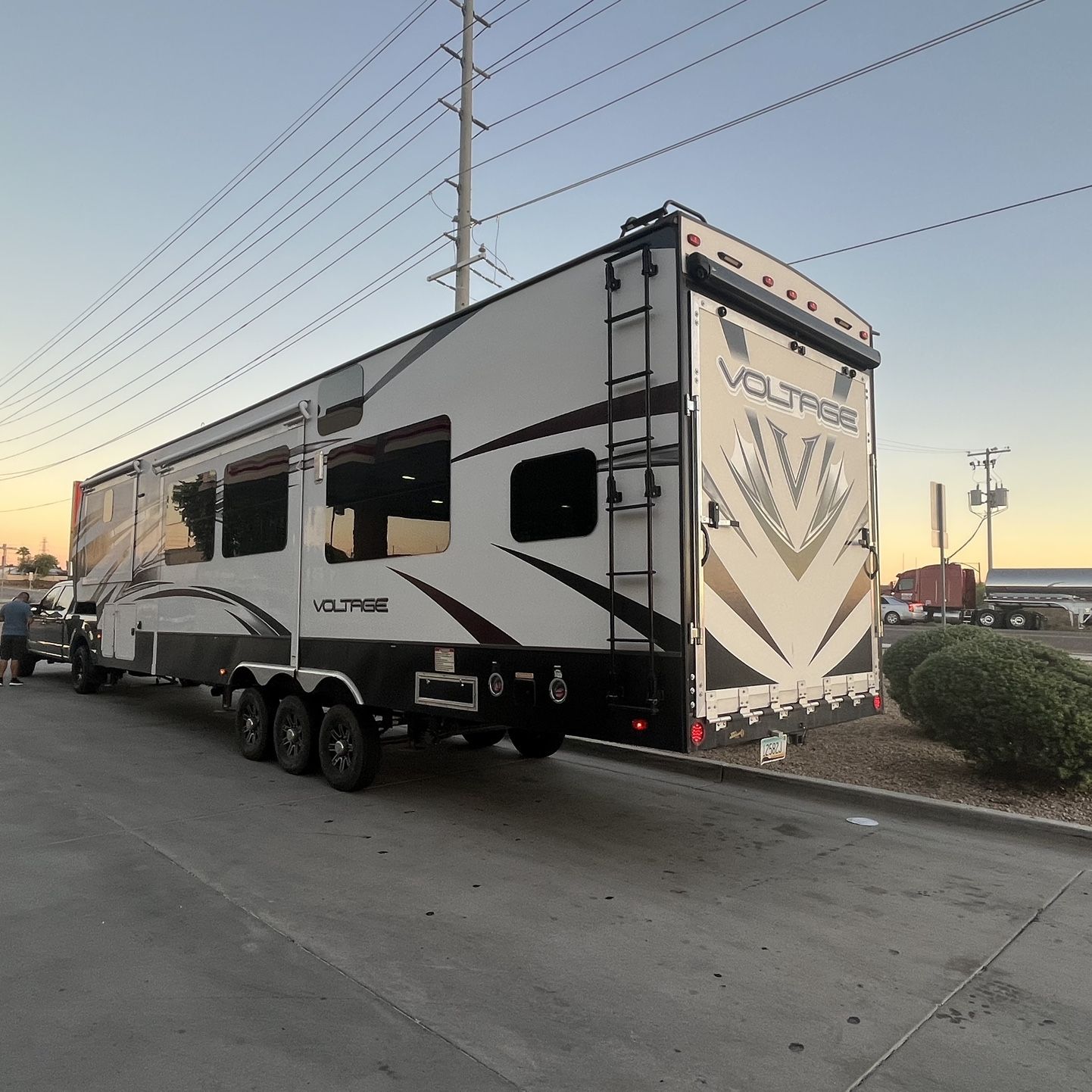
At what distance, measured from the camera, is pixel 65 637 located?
1322 centimetres

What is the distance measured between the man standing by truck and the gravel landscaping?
1230 cm

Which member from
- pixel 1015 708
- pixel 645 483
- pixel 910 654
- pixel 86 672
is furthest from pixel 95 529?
pixel 1015 708

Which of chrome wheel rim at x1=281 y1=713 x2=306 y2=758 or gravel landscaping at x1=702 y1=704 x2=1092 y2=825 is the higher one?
chrome wheel rim at x1=281 y1=713 x2=306 y2=758

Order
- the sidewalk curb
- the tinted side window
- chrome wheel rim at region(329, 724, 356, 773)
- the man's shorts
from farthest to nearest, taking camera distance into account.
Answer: the man's shorts, the tinted side window, chrome wheel rim at region(329, 724, 356, 773), the sidewalk curb

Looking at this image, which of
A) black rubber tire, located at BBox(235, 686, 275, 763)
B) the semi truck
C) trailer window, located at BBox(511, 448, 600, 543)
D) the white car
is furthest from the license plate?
the white car

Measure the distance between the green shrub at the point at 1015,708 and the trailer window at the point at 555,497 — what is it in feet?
11.8

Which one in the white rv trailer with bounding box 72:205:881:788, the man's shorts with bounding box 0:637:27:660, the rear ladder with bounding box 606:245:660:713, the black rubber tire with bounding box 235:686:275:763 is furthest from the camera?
the man's shorts with bounding box 0:637:27:660

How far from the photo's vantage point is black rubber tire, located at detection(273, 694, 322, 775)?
7180 mm

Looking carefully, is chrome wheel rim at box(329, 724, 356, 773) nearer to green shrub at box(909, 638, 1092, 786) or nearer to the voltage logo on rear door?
the voltage logo on rear door

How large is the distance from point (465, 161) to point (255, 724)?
10.8 meters

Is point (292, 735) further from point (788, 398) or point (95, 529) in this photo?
point (95, 529)

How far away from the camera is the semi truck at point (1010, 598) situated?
3253 cm

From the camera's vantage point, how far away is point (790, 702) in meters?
5.16

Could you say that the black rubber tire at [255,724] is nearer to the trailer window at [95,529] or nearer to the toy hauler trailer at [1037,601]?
the trailer window at [95,529]
